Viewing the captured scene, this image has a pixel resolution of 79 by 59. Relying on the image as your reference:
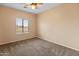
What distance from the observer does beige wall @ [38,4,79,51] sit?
9.18ft

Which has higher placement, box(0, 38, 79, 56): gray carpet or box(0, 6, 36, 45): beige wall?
box(0, 6, 36, 45): beige wall

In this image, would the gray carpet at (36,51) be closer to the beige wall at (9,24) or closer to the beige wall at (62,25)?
the beige wall at (62,25)

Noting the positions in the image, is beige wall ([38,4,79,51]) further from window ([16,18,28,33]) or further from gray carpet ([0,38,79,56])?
window ([16,18,28,33])

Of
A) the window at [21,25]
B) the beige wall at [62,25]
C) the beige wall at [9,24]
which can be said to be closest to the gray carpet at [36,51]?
the beige wall at [62,25]

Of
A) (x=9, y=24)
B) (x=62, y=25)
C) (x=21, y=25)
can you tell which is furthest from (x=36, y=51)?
(x=21, y=25)

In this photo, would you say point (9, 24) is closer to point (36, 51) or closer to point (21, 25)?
point (21, 25)

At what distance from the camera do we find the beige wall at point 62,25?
9.18 ft

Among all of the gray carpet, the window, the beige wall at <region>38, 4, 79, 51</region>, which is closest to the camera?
the gray carpet

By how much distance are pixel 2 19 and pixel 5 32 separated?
25.6 inches

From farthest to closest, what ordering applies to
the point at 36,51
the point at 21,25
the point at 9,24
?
the point at 21,25 → the point at 9,24 → the point at 36,51

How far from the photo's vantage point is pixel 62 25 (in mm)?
3352

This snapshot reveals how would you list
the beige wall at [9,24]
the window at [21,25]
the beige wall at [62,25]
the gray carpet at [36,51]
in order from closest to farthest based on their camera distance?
the gray carpet at [36,51] < the beige wall at [62,25] < the beige wall at [9,24] < the window at [21,25]

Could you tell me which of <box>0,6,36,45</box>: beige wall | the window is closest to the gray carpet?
<box>0,6,36,45</box>: beige wall

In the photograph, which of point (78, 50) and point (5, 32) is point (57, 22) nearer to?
point (78, 50)
